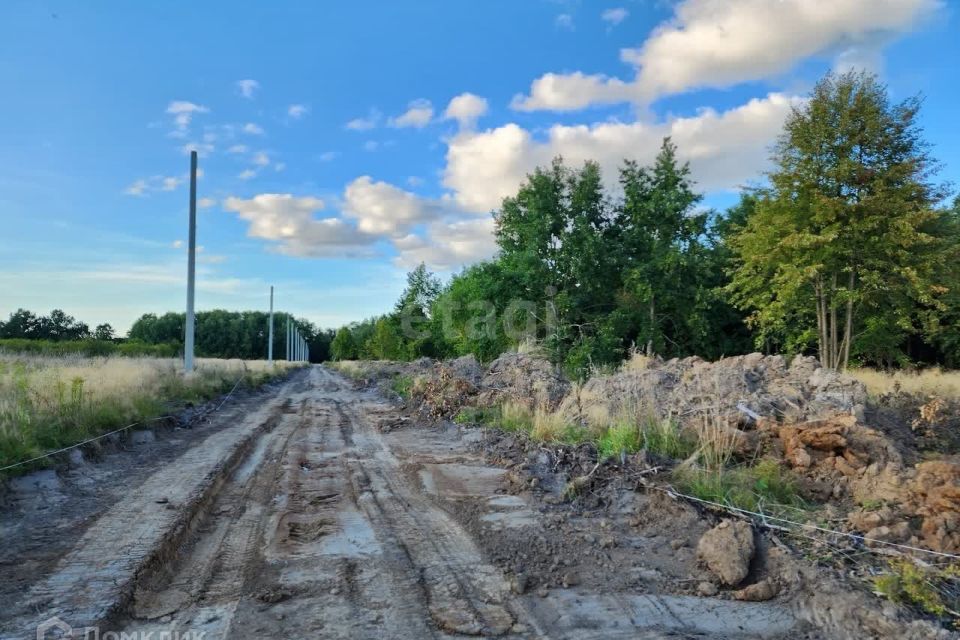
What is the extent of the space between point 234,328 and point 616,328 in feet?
364

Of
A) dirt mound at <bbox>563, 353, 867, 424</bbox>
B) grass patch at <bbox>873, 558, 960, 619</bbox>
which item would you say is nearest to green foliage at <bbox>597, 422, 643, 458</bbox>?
dirt mound at <bbox>563, 353, 867, 424</bbox>

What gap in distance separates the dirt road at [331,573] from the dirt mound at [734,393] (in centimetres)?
298

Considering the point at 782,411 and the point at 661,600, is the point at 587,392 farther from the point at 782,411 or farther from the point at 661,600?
the point at 661,600

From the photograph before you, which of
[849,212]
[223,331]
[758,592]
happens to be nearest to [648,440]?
[758,592]

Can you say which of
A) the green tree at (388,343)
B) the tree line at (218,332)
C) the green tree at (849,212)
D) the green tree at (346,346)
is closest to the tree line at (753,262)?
the green tree at (849,212)

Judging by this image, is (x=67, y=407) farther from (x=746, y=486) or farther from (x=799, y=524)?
(x=799, y=524)

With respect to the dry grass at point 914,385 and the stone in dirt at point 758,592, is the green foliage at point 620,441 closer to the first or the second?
the stone in dirt at point 758,592

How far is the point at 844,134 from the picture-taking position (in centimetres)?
1927

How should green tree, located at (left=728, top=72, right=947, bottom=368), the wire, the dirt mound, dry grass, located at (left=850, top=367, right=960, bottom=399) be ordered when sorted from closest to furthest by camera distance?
the wire < the dirt mound < dry grass, located at (left=850, top=367, right=960, bottom=399) < green tree, located at (left=728, top=72, right=947, bottom=368)

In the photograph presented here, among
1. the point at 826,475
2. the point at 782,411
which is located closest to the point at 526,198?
the point at 782,411

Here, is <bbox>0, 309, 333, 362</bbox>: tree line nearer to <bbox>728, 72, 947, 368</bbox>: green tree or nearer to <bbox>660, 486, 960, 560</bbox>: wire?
<bbox>728, 72, 947, 368</bbox>: green tree

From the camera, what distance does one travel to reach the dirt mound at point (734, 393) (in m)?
8.35

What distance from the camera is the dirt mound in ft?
27.4

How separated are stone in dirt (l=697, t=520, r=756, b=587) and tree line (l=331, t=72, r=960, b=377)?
1577 cm
